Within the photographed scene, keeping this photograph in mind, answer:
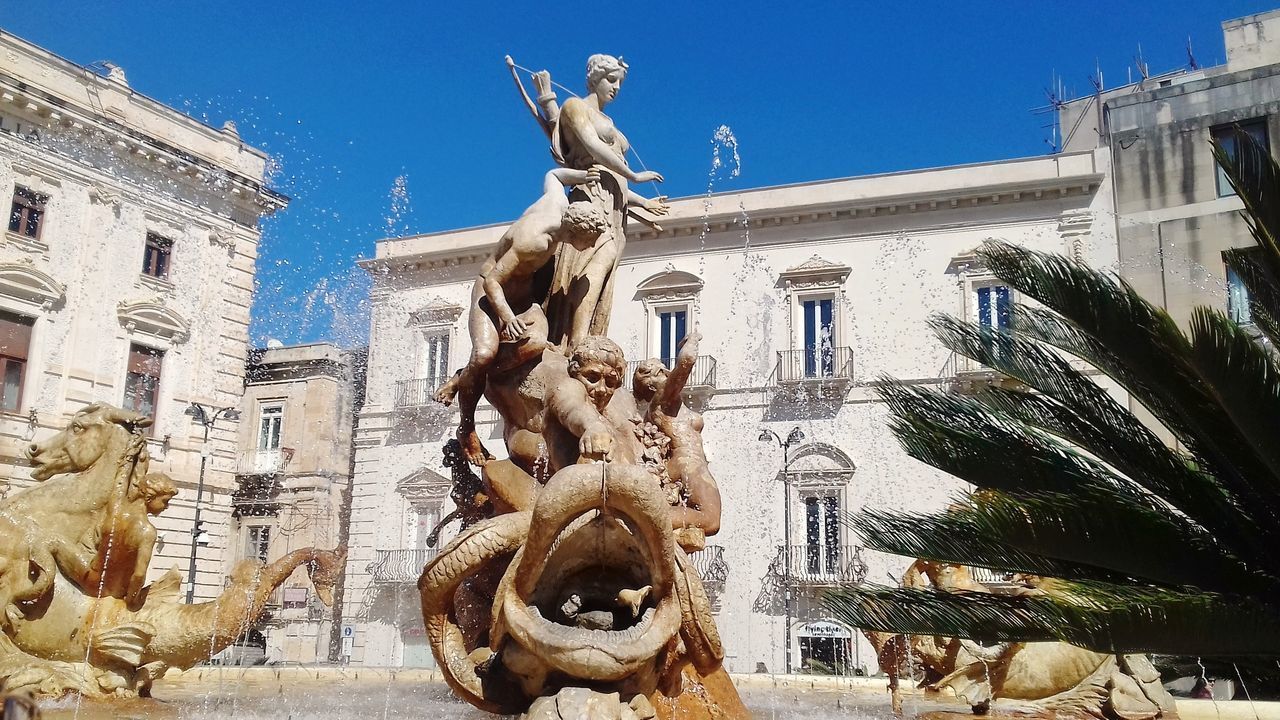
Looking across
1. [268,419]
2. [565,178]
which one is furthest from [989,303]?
[268,419]

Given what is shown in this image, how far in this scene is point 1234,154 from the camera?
211 inches

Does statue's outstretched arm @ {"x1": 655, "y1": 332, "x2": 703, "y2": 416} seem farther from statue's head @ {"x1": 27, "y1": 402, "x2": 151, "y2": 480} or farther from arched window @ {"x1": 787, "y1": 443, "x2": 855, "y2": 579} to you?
arched window @ {"x1": 787, "y1": 443, "x2": 855, "y2": 579}

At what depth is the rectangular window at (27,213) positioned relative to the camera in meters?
19.1

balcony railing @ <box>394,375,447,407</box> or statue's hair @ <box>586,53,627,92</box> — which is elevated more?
balcony railing @ <box>394,375,447,407</box>

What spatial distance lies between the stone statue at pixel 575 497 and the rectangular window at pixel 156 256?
16.4 metres

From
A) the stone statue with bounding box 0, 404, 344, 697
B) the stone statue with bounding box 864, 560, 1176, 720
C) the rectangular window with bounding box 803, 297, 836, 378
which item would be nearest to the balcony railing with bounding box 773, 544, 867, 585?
the rectangular window with bounding box 803, 297, 836, 378

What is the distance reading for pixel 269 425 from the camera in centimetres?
3141

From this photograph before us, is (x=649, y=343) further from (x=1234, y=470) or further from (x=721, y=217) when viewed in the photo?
(x=1234, y=470)

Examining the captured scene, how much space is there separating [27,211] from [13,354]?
105 inches

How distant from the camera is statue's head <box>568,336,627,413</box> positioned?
17.1ft

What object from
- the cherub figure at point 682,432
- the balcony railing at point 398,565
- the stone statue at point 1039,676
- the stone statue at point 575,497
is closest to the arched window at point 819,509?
the balcony railing at point 398,565

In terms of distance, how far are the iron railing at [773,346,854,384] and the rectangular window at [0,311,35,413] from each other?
15.2m

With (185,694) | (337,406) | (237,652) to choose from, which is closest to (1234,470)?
→ (185,694)

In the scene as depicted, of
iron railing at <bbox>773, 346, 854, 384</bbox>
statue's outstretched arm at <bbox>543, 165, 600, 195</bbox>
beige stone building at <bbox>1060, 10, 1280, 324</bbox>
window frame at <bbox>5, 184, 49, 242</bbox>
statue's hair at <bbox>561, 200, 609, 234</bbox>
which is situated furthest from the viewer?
iron railing at <bbox>773, 346, 854, 384</bbox>
